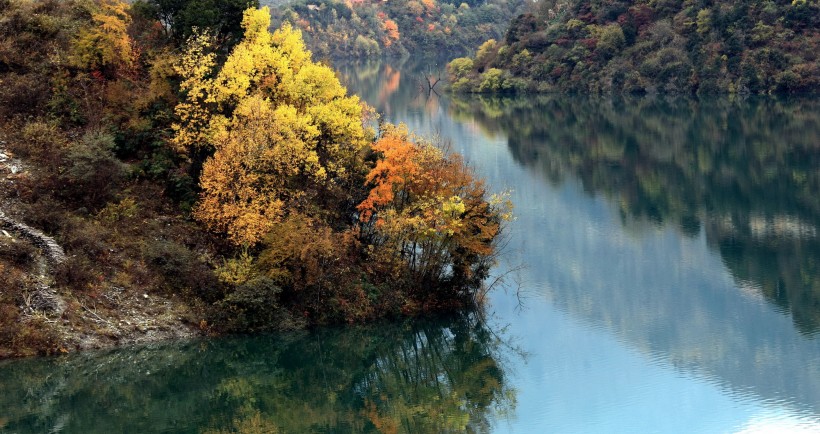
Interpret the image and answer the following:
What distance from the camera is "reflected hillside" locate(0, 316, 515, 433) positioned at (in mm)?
37062

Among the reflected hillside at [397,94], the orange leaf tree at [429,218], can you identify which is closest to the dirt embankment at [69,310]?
the orange leaf tree at [429,218]

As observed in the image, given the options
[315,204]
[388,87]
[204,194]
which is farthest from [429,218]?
[388,87]

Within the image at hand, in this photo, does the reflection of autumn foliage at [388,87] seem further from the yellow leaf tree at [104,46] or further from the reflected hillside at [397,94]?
the yellow leaf tree at [104,46]

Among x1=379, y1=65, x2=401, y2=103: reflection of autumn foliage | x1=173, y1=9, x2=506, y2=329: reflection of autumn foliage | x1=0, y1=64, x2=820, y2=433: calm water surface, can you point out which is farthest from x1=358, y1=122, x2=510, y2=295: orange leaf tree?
x1=379, y1=65, x2=401, y2=103: reflection of autumn foliage

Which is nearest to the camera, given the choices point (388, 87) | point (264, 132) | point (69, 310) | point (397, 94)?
point (69, 310)

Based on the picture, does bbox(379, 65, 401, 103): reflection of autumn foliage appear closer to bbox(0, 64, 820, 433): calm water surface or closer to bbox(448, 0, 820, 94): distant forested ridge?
bbox(448, 0, 820, 94): distant forested ridge

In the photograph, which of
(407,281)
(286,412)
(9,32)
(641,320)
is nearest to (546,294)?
(641,320)

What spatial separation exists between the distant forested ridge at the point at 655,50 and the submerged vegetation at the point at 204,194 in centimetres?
9616

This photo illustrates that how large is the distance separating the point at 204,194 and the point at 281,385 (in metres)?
10.6

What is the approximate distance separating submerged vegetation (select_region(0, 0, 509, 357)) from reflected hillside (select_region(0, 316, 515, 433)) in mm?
1086

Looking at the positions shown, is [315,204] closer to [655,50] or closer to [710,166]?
[710,166]

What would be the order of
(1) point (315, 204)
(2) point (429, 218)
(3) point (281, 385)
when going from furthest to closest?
(1) point (315, 204)
(2) point (429, 218)
(3) point (281, 385)

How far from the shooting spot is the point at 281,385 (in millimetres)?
41688

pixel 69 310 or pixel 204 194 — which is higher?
pixel 204 194
